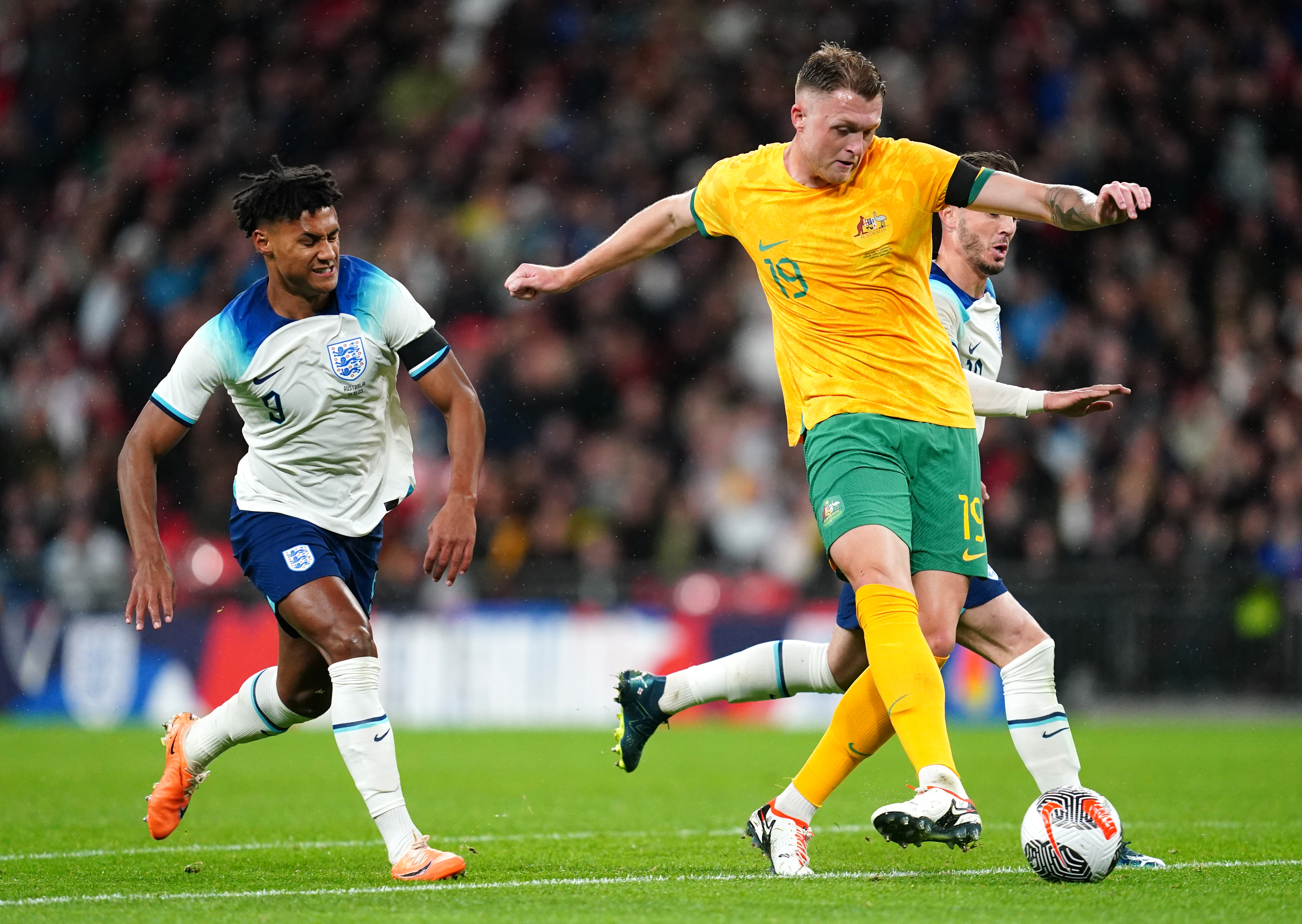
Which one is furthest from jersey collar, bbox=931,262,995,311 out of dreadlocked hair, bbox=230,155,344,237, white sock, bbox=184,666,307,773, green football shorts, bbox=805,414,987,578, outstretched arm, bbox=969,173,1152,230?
white sock, bbox=184,666,307,773

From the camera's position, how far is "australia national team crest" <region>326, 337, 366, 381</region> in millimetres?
5828

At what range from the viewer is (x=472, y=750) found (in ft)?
38.6

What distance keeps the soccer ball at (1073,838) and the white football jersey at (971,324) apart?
4.86 ft

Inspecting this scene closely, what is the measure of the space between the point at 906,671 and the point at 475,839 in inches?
95.5

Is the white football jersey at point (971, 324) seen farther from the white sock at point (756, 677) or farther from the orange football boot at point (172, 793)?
the orange football boot at point (172, 793)


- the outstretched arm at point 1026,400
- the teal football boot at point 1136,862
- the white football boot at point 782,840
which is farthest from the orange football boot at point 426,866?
the outstretched arm at point 1026,400

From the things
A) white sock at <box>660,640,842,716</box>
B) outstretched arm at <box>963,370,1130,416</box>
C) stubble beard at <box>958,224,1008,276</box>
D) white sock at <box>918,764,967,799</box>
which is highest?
stubble beard at <box>958,224,1008,276</box>

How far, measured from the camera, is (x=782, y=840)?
Answer: 549 cm

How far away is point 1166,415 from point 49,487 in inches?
418

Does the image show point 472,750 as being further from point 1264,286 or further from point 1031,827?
point 1264,286

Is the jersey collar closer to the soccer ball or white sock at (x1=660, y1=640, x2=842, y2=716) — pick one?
white sock at (x1=660, y1=640, x2=842, y2=716)

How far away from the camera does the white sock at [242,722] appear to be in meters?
6.25

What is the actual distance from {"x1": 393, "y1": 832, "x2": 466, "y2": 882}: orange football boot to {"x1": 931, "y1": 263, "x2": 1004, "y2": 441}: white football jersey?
→ 240 centimetres

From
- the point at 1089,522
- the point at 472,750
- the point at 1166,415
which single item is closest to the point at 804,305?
the point at 472,750
